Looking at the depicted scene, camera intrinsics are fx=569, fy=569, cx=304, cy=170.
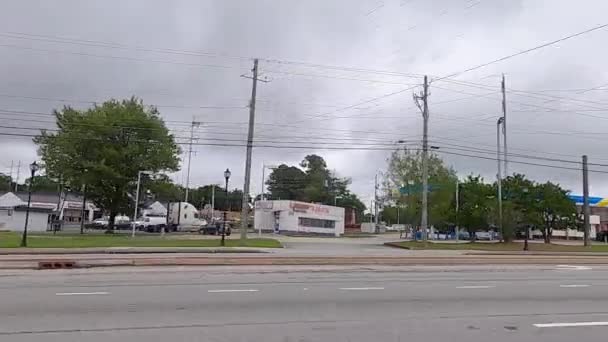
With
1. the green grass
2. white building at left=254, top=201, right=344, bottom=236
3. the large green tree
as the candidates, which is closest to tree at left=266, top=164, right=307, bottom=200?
the large green tree

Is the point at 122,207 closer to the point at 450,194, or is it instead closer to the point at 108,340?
the point at 450,194

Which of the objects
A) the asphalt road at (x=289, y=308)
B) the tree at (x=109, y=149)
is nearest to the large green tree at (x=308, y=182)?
the tree at (x=109, y=149)

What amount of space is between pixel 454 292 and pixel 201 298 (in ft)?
19.9

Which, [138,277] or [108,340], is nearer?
[108,340]

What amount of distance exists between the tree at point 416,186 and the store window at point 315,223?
15.6 meters

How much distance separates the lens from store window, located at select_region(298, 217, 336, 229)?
72312 mm

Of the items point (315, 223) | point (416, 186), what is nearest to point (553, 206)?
point (416, 186)

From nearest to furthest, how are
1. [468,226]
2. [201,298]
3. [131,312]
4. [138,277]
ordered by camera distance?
[131,312]
[201,298]
[138,277]
[468,226]

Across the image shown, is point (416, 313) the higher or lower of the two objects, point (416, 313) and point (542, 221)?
the lower

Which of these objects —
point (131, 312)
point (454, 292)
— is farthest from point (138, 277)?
point (454, 292)

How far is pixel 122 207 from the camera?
6228cm

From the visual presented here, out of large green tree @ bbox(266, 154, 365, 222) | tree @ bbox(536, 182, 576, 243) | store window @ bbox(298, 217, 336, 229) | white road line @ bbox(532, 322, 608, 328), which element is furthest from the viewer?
large green tree @ bbox(266, 154, 365, 222)

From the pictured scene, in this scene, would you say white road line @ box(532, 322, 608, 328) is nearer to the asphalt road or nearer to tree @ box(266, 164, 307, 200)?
the asphalt road

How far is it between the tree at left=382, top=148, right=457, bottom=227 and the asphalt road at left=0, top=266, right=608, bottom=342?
36.9 meters
